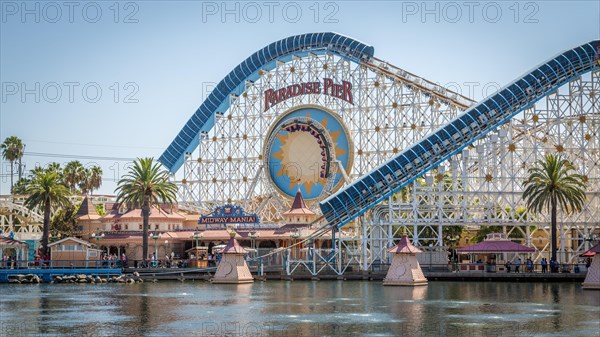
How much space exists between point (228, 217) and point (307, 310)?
136 ft

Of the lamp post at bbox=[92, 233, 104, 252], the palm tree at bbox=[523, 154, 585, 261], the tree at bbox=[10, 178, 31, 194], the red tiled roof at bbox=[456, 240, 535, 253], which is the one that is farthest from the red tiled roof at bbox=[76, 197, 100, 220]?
the palm tree at bbox=[523, 154, 585, 261]

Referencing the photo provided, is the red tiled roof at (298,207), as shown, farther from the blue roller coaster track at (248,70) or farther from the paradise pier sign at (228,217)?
the blue roller coaster track at (248,70)

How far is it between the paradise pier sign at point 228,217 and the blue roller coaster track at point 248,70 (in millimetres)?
14719

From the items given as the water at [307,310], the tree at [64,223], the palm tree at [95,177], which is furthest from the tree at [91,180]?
the water at [307,310]

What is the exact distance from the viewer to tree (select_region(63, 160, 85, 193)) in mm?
121125

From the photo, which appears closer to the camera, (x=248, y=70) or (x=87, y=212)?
(x=87, y=212)

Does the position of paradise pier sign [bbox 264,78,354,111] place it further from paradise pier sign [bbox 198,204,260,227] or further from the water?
the water

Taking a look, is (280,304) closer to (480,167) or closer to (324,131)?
(480,167)

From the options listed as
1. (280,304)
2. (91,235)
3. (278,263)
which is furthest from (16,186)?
(280,304)

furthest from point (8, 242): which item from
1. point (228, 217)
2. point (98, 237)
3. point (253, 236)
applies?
point (253, 236)

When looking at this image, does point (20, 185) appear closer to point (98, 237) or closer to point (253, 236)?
point (98, 237)

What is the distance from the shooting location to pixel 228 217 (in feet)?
291

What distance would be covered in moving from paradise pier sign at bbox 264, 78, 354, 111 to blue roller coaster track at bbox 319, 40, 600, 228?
58.4 ft

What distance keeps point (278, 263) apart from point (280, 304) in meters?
→ 27.9
